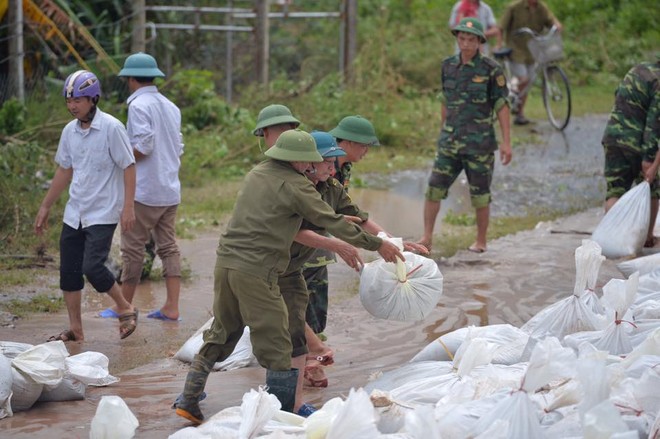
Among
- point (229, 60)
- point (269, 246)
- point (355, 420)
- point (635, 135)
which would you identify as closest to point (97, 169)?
point (269, 246)

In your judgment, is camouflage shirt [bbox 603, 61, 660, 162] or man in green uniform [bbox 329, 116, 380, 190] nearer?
man in green uniform [bbox 329, 116, 380, 190]

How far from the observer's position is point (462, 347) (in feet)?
16.2

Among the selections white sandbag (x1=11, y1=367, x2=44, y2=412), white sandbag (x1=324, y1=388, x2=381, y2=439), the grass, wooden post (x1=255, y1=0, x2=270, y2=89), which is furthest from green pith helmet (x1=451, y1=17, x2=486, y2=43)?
wooden post (x1=255, y1=0, x2=270, y2=89)

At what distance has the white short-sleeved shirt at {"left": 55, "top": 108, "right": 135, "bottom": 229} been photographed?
5.84 metres

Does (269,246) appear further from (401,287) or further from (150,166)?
(150,166)

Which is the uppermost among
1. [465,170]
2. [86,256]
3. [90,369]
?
[465,170]

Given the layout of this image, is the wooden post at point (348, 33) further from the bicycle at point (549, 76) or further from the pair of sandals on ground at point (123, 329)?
the pair of sandals on ground at point (123, 329)

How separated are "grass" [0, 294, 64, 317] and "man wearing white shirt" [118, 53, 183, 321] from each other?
1.66 feet

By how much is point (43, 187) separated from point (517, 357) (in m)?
5.19

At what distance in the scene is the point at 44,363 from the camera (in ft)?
15.7

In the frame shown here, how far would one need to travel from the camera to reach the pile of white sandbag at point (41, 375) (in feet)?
15.2

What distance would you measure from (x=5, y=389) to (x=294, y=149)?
1.58m

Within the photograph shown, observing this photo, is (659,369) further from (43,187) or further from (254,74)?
(254,74)

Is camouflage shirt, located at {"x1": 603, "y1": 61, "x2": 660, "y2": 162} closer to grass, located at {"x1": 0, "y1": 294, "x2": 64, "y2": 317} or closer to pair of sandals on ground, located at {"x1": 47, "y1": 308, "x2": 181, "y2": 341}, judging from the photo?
pair of sandals on ground, located at {"x1": 47, "y1": 308, "x2": 181, "y2": 341}
